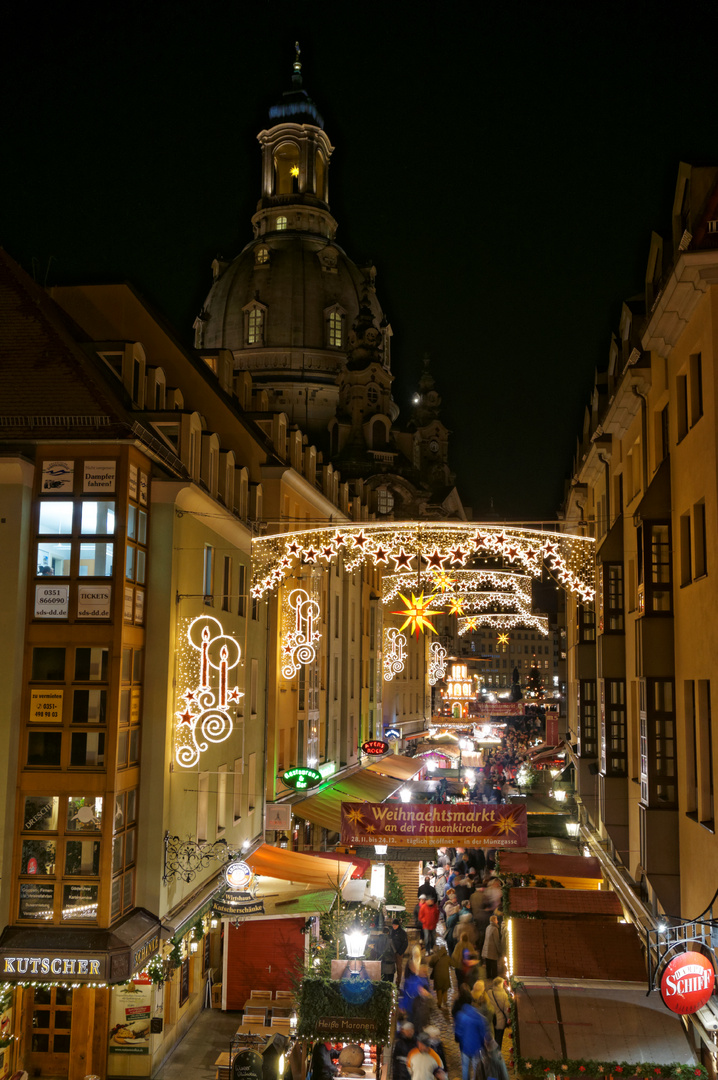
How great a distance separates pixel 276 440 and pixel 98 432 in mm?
13965

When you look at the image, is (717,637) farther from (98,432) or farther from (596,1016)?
(98,432)

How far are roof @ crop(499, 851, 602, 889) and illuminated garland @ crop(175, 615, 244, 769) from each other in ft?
22.1

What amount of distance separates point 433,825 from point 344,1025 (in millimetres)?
6003

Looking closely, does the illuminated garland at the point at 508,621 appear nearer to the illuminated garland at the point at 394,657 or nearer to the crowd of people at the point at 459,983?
the illuminated garland at the point at 394,657

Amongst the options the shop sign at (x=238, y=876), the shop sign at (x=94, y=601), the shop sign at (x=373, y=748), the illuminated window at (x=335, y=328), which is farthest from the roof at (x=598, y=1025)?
the illuminated window at (x=335, y=328)

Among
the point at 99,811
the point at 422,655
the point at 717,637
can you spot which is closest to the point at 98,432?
the point at 99,811

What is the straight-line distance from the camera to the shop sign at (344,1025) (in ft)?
43.2

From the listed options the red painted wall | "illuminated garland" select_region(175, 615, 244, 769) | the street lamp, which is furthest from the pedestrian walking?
"illuminated garland" select_region(175, 615, 244, 769)

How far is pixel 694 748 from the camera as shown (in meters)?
15.2

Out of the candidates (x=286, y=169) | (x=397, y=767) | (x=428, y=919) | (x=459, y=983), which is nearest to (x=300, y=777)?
(x=428, y=919)

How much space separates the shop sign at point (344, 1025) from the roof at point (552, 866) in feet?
26.6

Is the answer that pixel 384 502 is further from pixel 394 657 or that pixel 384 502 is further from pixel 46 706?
pixel 46 706

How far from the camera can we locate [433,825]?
1891 centimetres

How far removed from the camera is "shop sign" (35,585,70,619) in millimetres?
16156
